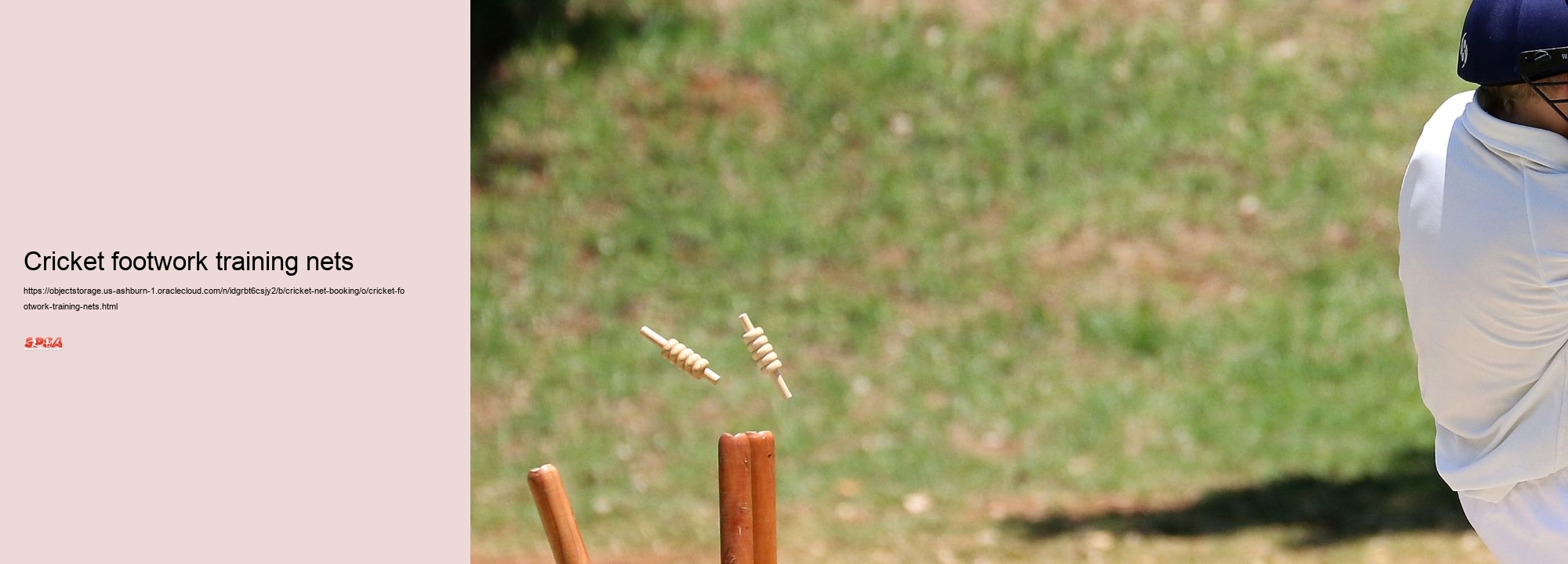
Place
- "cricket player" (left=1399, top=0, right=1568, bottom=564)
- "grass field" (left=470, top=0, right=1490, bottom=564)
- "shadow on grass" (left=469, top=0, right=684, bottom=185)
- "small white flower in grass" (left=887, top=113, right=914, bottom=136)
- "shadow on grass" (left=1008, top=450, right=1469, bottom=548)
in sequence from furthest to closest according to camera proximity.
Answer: "shadow on grass" (left=469, top=0, right=684, bottom=185), "small white flower in grass" (left=887, top=113, right=914, bottom=136), "grass field" (left=470, top=0, right=1490, bottom=564), "shadow on grass" (left=1008, top=450, right=1469, bottom=548), "cricket player" (left=1399, top=0, right=1568, bottom=564)

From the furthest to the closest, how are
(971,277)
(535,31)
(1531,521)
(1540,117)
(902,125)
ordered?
1. (535,31)
2. (902,125)
3. (971,277)
4. (1531,521)
5. (1540,117)

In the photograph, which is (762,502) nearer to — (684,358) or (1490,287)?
(684,358)

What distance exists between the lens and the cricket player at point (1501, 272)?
2.18 metres

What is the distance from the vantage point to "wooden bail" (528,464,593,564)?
2.65m

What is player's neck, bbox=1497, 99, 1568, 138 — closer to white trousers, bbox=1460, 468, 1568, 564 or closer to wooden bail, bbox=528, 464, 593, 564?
white trousers, bbox=1460, 468, 1568, 564

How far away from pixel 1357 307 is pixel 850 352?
8.94ft

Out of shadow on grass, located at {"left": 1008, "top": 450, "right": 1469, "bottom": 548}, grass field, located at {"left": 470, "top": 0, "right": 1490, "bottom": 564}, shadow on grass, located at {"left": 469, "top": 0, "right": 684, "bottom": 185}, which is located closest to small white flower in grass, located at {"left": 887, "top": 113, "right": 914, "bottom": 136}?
grass field, located at {"left": 470, "top": 0, "right": 1490, "bottom": 564}

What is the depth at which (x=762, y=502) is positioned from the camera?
8.48ft

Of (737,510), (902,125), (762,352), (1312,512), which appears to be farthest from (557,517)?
(902,125)

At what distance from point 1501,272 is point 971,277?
6537mm

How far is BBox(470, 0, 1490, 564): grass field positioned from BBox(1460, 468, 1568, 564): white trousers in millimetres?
3866

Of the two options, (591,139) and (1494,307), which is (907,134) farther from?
(1494,307)
